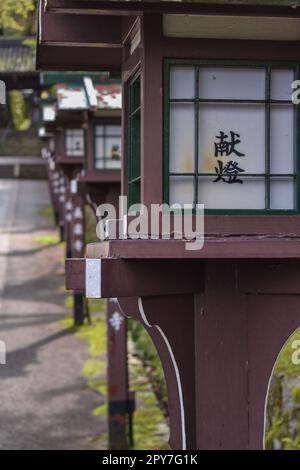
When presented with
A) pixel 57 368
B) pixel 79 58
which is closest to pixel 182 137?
pixel 79 58

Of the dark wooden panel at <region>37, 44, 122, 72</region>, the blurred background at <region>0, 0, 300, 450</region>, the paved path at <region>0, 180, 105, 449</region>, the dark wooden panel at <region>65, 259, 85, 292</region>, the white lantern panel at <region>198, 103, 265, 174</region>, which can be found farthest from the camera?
the paved path at <region>0, 180, 105, 449</region>

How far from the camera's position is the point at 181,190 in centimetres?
555

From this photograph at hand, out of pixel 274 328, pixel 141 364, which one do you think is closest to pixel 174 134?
pixel 274 328

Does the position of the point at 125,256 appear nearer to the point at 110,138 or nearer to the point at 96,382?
the point at 110,138

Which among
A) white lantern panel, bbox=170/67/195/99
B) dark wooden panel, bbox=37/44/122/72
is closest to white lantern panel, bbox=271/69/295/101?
white lantern panel, bbox=170/67/195/99

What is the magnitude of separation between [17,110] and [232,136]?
159 ft

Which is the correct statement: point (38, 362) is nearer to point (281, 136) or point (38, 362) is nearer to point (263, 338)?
point (263, 338)

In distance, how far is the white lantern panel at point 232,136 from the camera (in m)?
5.57

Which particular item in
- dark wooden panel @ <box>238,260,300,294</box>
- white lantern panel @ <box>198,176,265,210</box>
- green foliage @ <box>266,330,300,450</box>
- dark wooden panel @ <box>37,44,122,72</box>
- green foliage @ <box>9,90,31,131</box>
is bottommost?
green foliage @ <box>266,330,300,450</box>

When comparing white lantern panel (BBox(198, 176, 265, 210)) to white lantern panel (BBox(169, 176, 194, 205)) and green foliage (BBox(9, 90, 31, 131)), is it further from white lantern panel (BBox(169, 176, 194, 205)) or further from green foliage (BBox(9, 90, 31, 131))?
green foliage (BBox(9, 90, 31, 131))

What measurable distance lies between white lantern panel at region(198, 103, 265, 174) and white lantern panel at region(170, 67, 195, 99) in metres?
0.13

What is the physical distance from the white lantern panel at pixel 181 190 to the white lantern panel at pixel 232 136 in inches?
4.9

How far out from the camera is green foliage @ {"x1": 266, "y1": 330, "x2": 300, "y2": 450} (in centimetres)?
956
